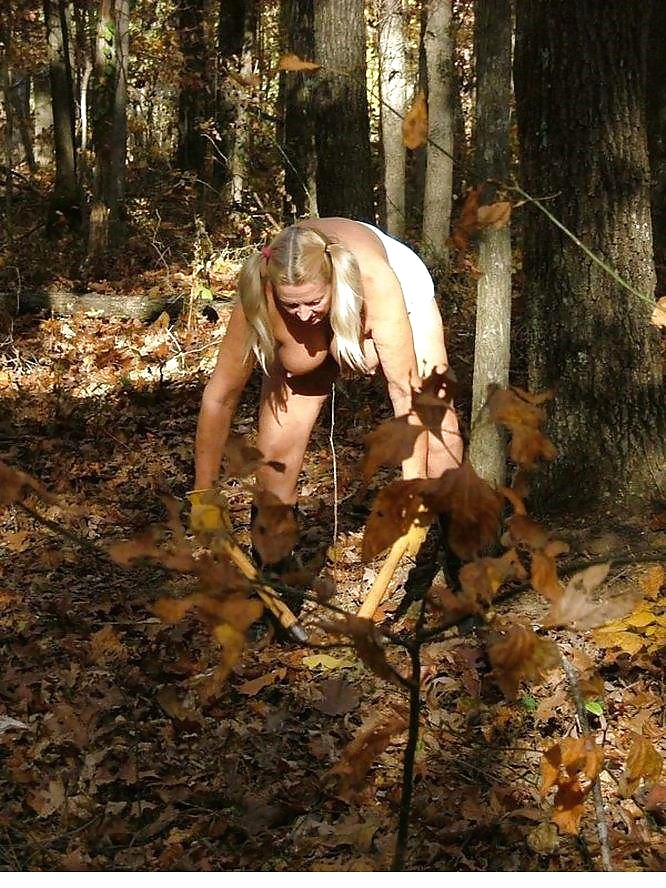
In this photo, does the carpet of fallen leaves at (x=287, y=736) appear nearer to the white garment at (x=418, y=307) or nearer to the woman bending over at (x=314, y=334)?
the woman bending over at (x=314, y=334)

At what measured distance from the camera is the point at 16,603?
5270mm

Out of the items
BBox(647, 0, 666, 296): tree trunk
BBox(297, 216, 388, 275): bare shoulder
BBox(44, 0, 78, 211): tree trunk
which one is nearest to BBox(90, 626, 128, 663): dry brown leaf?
BBox(297, 216, 388, 275): bare shoulder

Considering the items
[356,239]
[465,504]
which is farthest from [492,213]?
[356,239]

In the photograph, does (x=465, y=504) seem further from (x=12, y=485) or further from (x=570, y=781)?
(x=570, y=781)

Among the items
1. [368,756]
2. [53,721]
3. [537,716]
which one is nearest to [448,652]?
[537,716]

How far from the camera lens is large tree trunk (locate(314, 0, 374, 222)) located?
26.8 ft

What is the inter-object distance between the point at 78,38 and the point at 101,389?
12693 mm

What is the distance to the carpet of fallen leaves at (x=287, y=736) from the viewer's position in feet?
10.9

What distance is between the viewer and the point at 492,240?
4469 millimetres

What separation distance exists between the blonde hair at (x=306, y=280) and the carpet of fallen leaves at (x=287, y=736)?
117 centimetres

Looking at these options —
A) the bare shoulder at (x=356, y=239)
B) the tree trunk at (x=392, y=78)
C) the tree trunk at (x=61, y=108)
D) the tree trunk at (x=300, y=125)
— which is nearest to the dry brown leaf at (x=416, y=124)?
the bare shoulder at (x=356, y=239)

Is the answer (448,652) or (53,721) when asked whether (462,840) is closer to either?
(448,652)

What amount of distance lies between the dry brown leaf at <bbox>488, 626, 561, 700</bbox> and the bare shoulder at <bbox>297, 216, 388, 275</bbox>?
2144 mm

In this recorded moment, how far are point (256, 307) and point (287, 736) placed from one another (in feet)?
5.19
